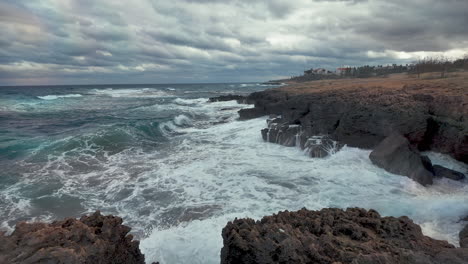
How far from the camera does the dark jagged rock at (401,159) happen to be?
11211 millimetres

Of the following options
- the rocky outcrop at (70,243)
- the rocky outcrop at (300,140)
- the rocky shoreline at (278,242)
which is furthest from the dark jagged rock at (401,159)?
the rocky outcrop at (70,243)

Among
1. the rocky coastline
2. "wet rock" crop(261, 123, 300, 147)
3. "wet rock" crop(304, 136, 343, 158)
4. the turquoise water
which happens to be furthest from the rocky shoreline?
"wet rock" crop(261, 123, 300, 147)

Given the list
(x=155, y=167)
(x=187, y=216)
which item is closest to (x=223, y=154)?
(x=155, y=167)

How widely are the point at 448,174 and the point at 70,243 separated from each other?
537 inches

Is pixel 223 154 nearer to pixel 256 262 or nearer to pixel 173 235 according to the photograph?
pixel 173 235

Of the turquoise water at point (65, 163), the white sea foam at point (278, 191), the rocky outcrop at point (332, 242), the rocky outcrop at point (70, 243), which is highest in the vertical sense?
the rocky outcrop at point (70, 243)

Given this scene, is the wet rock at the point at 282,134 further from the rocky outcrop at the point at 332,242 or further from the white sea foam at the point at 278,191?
the rocky outcrop at the point at 332,242

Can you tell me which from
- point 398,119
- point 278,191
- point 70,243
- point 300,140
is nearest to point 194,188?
point 278,191

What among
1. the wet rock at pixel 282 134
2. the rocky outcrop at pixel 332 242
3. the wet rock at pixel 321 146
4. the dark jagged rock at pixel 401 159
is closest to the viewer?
the rocky outcrop at pixel 332 242

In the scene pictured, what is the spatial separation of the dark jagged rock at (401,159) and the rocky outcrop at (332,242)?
7.14 meters

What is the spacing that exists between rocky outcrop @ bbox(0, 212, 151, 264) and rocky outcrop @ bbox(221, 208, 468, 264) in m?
2.00

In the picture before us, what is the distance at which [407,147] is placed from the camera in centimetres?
1235

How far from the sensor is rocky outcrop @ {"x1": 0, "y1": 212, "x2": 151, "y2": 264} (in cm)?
394

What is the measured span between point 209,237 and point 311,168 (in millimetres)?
7551
